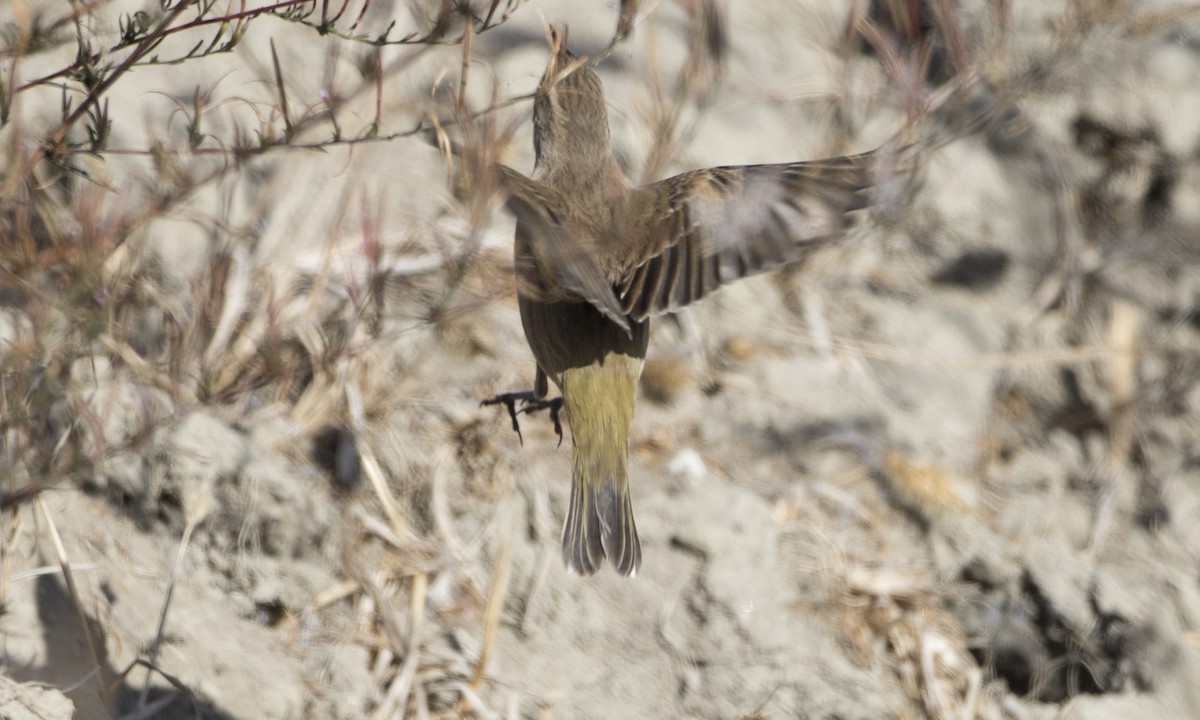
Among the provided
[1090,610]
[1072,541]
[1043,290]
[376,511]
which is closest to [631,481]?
[376,511]

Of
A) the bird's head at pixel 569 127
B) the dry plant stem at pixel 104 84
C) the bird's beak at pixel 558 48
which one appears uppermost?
the bird's beak at pixel 558 48

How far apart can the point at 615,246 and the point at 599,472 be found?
68cm

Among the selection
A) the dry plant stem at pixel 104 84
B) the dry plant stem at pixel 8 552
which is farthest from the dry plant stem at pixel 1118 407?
the dry plant stem at pixel 104 84

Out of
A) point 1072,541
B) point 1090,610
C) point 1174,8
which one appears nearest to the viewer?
point 1090,610

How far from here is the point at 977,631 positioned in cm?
442

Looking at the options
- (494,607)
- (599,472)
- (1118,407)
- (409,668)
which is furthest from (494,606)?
(1118,407)

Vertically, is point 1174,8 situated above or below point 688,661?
above

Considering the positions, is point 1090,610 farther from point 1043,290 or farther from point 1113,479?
point 1043,290

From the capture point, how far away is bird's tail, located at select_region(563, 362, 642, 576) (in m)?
3.37

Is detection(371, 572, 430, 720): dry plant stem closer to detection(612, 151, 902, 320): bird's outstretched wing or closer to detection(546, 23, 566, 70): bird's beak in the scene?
detection(612, 151, 902, 320): bird's outstretched wing

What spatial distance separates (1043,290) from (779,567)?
2128 mm

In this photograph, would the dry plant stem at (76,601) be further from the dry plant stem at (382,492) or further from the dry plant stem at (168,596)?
the dry plant stem at (382,492)

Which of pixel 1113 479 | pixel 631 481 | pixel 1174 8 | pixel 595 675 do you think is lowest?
pixel 595 675

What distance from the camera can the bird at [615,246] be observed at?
303cm
